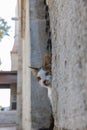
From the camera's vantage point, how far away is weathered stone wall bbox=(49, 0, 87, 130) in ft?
2.90

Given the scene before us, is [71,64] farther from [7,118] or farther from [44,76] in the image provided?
[7,118]

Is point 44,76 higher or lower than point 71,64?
lower

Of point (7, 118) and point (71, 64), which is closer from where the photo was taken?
point (71, 64)

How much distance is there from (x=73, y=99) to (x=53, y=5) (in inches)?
19.5

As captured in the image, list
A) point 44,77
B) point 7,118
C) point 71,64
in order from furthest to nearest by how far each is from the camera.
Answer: point 7,118, point 44,77, point 71,64

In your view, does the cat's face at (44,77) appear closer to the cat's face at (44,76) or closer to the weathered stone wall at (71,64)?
the cat's face at (44,76)

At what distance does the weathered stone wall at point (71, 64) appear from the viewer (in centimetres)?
88

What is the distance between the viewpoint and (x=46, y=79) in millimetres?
1953

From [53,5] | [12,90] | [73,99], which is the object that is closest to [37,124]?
[53,5]

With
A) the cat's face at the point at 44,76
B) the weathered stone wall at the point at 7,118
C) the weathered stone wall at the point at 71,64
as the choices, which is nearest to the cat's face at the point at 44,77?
the cat's face at the point at 44,76

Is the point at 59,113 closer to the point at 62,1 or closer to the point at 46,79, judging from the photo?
the point at 62,1

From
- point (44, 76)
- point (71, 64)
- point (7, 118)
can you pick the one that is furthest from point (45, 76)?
point (7, 118)

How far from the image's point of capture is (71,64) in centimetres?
96

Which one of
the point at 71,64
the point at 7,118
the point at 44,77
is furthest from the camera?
the point at 7,118
